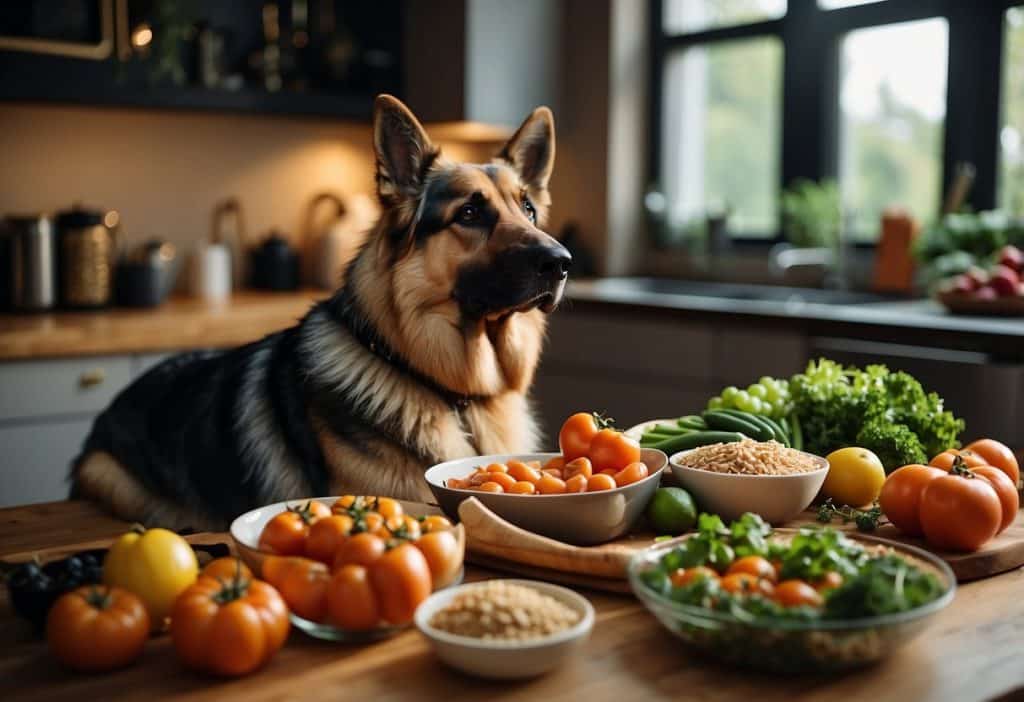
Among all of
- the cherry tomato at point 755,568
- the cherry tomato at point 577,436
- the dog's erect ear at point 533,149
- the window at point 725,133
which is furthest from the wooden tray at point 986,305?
the cherry tomato at point 755,568

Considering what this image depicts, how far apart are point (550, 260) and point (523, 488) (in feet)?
2.55

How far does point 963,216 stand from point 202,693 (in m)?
3.44

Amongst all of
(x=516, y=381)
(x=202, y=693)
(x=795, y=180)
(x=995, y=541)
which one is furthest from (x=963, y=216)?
(x=202, y=693)

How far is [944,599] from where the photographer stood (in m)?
1.10

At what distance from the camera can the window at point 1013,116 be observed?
386 cm

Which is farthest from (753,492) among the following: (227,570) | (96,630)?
(96,630)

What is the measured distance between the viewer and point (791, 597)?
1104mm

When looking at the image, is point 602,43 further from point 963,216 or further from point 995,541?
point 995,541

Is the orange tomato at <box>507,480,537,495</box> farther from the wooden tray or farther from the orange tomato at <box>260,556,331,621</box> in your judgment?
the wooden tray

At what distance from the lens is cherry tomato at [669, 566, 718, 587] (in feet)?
3.73

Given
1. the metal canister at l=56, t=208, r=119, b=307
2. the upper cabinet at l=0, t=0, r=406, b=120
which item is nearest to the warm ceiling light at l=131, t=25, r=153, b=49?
the upper cabinet at l=0, t=0, r=406, b=120

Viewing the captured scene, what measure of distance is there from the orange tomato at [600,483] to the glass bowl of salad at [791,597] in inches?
6.6

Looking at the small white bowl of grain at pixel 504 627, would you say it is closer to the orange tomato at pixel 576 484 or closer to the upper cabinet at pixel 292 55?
the orange tomato at pixel 576 484

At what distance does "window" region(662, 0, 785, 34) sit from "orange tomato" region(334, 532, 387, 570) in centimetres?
396
